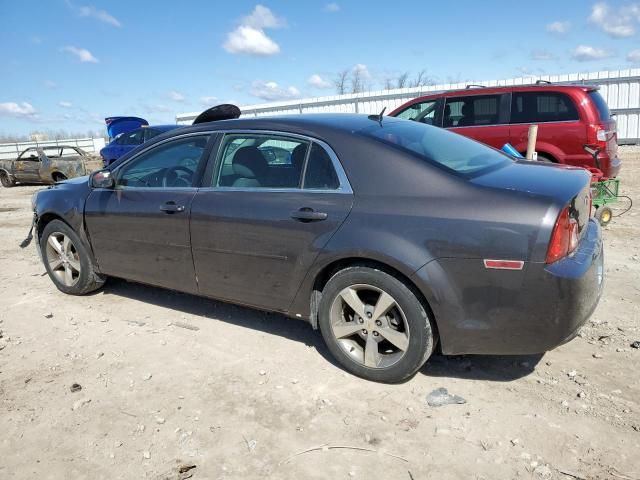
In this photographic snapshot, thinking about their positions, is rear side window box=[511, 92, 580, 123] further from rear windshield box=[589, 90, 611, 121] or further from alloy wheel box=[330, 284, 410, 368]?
alloy wheel box=[330, 284, 410, 368]

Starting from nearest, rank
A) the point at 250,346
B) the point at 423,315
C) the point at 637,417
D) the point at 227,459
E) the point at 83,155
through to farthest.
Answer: the point at 227,459 < the point at 637,417 < the point at 423,315 < the point at 250,346 < the point at 83,155

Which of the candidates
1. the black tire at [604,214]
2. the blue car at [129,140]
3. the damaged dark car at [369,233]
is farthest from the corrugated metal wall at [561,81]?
the damaged dark car at [369,233]

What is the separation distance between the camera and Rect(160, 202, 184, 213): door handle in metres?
3.79

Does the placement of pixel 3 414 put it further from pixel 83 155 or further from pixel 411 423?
pixel 83 155

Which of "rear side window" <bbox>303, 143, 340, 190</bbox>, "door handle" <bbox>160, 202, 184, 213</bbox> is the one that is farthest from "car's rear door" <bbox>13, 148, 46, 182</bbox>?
"rear side window" <bbox>303, 143, 340, 190</bbox>

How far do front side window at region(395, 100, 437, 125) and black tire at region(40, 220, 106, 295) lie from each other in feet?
19.7

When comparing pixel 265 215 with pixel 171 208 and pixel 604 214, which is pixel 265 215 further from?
pixel 604 214

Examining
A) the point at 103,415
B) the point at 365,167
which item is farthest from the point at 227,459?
the point at 365,167

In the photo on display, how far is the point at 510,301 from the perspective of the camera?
2.64 m

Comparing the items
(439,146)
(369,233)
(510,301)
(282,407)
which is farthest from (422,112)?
(282,407)

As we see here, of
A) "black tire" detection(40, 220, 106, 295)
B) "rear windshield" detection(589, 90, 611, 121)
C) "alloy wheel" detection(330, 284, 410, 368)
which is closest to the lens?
"alloy wheel" detection(330, 284, 410, 368)

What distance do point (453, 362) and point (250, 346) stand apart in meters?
1.47

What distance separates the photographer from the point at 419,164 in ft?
9.67

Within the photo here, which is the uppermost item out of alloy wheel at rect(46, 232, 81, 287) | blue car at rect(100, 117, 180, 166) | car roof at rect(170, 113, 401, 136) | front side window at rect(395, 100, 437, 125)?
blue car at rect(100, 117, 180, 166)
